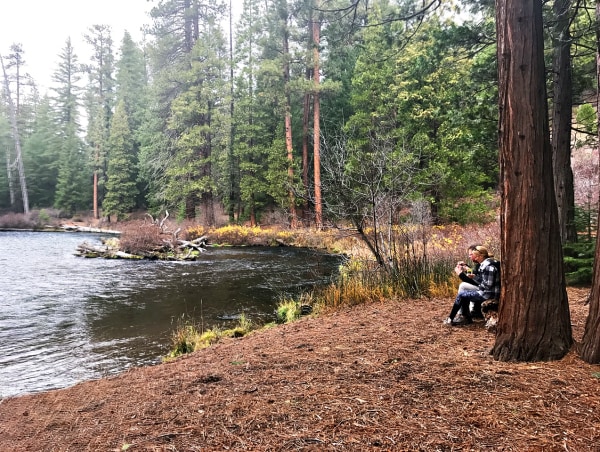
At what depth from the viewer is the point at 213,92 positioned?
82.8 ft

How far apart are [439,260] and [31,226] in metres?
34.0

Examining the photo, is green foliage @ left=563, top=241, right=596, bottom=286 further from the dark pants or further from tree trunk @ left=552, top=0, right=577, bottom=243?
the dark pants

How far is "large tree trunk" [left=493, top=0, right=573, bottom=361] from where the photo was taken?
3141 mm

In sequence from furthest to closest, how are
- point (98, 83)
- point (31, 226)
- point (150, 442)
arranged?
point (98, 83)
point (31, 226)
point (150, 442)

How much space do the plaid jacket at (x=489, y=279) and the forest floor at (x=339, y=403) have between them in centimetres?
40

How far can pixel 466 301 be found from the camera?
4.59 meters

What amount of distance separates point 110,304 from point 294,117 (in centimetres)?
2182

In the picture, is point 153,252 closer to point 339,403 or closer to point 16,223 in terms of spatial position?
point 339,403

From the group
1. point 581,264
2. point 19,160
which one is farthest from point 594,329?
point 19,160

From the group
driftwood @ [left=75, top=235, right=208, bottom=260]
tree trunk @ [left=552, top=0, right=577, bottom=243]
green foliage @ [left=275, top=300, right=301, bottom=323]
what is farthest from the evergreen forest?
driftwood @ [left=75, top=235, right=208, bottom=260]

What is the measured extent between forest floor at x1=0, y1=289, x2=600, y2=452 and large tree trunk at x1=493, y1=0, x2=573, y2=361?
0.79 feet

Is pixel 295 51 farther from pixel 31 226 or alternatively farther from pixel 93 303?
pixel 31 226

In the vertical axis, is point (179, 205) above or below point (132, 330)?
above

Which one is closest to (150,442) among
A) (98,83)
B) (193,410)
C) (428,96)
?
(193,410)
